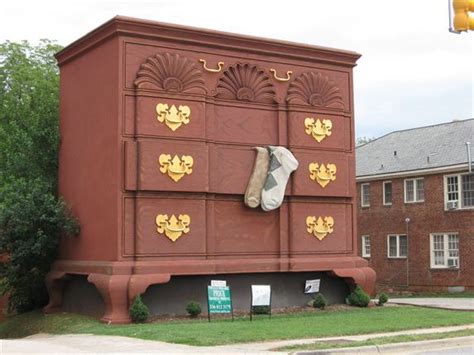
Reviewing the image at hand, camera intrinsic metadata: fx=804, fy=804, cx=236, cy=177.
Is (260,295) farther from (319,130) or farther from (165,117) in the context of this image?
(319,130)

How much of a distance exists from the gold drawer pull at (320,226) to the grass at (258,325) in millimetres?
2544

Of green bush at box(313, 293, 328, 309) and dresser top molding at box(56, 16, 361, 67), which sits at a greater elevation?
dresser top molding at box(56, 16, 361, 67)

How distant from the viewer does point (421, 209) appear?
42.5m

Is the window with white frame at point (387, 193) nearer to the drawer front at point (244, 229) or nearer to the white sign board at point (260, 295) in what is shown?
the drawer front at point (244, 229)

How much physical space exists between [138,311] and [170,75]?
22.6 feet

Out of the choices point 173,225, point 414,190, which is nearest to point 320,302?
point 173,225

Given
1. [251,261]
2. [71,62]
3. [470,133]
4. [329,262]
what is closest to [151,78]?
[71,62]

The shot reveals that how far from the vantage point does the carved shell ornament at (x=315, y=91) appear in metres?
25.9

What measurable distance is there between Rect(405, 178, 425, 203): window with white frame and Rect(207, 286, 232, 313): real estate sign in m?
23.0

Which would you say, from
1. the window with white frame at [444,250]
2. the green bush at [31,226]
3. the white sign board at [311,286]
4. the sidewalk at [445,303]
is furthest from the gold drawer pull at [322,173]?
the window with white frame at [444,250]

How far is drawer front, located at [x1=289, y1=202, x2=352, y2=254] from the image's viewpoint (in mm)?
25375

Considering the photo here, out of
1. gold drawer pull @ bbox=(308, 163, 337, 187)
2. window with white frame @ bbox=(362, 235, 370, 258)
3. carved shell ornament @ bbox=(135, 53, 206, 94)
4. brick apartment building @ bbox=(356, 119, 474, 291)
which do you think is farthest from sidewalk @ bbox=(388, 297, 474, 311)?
window with white frame @ bbox=(362, 235, 370, 258)

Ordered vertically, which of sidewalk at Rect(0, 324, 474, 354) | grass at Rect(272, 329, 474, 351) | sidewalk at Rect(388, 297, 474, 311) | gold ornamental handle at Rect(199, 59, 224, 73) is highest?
gold ornamental handle at Rect(199, 59, 224, 73)

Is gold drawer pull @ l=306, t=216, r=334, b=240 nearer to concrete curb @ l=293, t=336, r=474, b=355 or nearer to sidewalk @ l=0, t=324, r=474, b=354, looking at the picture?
sidewalk @ l=0, t=324, r=474, b=354
